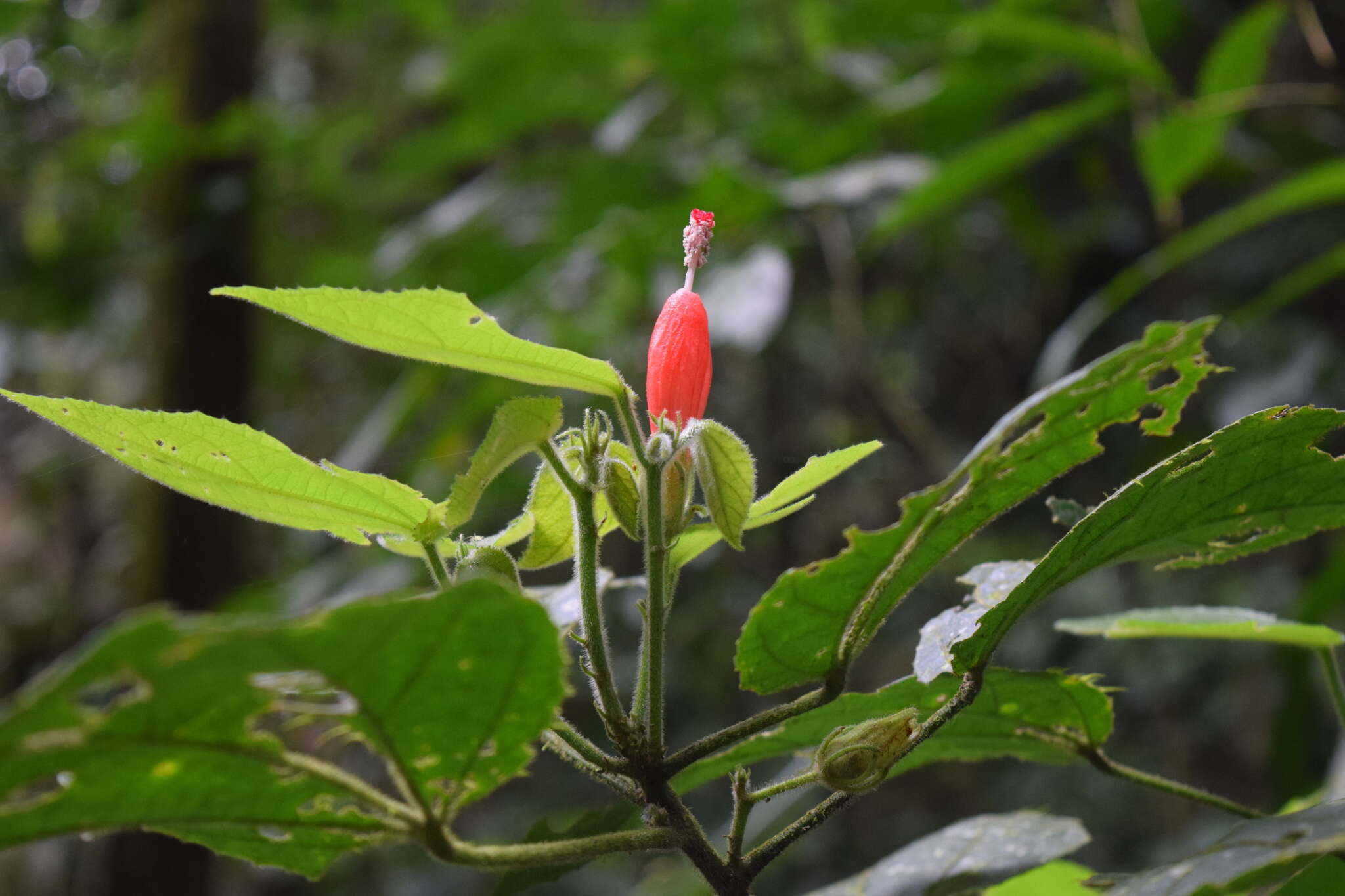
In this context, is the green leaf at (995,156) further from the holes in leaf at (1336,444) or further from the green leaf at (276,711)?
the green leaf at (276,711)

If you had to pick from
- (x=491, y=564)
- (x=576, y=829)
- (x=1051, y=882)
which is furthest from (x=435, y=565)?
(x=1051, y=882)

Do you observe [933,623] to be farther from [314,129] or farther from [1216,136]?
[314,129]

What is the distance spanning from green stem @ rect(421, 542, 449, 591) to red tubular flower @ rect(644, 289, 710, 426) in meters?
0.10

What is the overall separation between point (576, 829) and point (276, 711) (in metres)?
0.16

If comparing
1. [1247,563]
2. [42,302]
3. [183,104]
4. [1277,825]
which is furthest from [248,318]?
[1247,563]

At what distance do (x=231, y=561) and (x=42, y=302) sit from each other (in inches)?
35.9

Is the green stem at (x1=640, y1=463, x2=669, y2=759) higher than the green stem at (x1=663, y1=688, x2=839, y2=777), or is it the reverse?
the green stem at (x1=640, y1=463, x2=669, y2=759)

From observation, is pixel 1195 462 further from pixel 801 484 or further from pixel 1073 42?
pixel 1073 42

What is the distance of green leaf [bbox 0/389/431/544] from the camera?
0.30 metres

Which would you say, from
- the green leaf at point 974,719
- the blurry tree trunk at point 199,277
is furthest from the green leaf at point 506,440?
the blurry tree trunk at point 199,277

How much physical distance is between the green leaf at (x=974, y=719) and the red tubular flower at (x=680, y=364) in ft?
0.39

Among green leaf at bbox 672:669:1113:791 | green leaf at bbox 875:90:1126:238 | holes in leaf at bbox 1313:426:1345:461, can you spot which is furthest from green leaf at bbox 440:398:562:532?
green leaf at bbox 875:90:1126:238

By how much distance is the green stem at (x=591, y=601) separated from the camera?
314mm

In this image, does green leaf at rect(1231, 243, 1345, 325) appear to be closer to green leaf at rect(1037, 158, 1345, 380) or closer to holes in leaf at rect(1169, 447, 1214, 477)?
green leaf at rect(1037, 158, 1345, 380)
